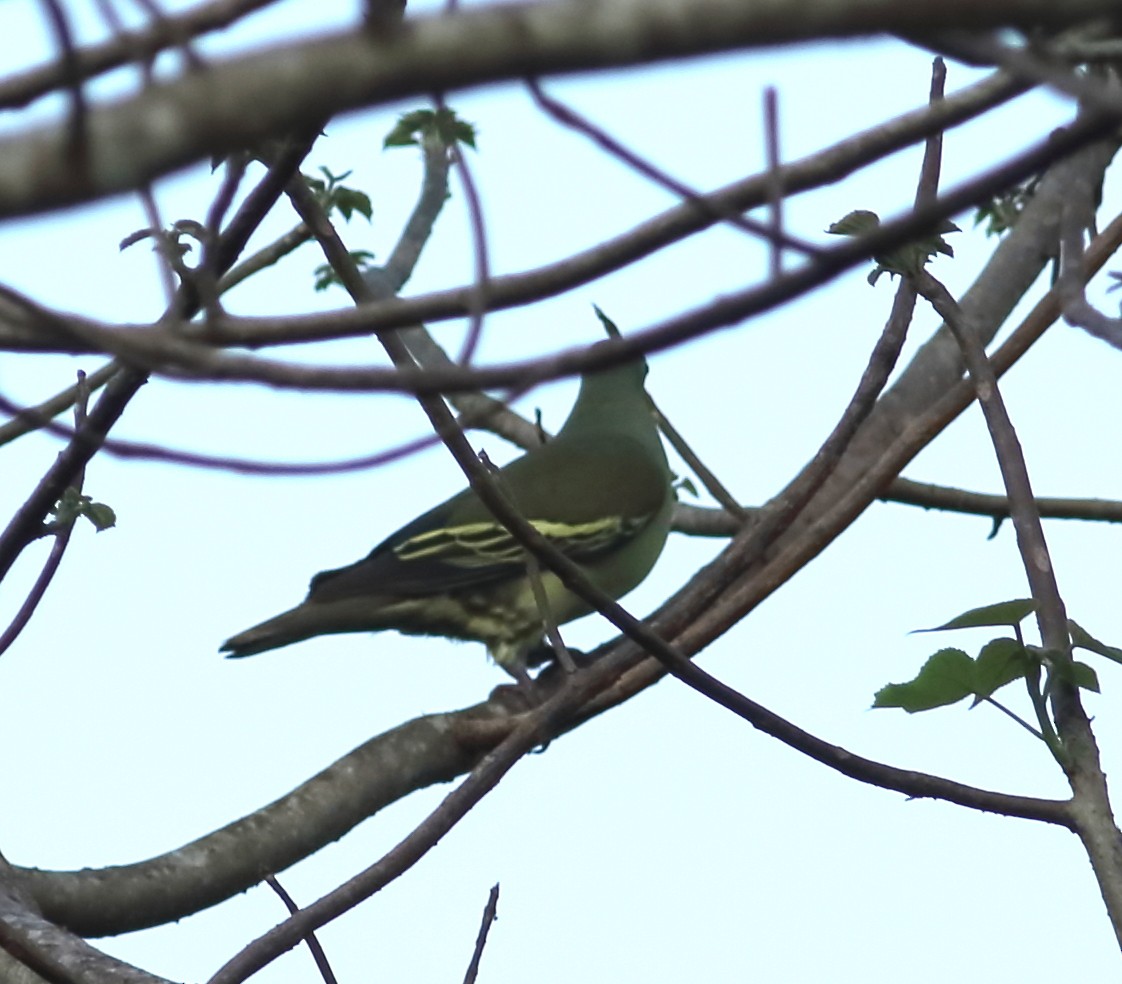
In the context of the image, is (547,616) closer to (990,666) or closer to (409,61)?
(990,666)

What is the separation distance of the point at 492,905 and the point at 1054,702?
89 cm

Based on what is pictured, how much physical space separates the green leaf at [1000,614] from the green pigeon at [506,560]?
3885 millimetres

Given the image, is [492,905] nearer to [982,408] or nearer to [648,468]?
[982,408]

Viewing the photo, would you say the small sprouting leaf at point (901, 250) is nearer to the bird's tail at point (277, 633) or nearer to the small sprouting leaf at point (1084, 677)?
the small sprouting leaf at point (1084, 677)

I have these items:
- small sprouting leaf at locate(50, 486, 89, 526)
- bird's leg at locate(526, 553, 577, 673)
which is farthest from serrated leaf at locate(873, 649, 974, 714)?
small sprouting leaf at locate(50, 486, 89, 526)

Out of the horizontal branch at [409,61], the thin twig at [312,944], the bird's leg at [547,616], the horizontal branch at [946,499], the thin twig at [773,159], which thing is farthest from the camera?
the horizontal branch at [946,499]

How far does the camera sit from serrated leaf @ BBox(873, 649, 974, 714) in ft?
8.40

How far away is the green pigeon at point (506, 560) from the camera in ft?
21.7

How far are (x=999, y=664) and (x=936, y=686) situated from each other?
14 cm

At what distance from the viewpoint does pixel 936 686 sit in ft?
8.58

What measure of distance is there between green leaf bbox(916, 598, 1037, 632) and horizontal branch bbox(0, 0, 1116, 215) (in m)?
1.46

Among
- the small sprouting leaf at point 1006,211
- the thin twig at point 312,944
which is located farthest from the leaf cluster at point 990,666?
A: the small sprouting leaf at point 1006,211

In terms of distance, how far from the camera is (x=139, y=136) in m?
1.16

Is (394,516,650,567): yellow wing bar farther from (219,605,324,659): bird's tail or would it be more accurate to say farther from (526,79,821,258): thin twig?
(526,79,821,258): thin twig
